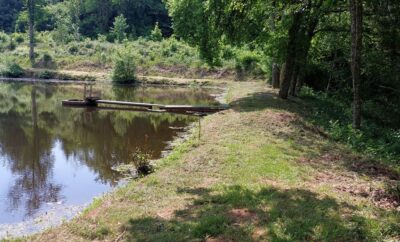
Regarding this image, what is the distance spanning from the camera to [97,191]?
484 inches

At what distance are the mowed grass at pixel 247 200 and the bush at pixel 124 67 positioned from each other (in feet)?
102

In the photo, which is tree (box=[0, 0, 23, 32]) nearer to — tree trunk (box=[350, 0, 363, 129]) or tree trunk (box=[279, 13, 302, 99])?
tree trunk (box=[279, 13, 302, 99])

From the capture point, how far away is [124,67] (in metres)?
45.0

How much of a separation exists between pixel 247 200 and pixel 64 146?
Result: 11.2 m

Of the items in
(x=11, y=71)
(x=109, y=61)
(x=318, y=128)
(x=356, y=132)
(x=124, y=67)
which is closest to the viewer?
(x=356, y=132)

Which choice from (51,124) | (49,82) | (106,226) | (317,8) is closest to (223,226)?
(106,226)

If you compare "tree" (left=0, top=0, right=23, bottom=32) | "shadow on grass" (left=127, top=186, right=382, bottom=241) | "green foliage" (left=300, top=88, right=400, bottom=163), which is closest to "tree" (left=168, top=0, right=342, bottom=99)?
"green foliage" (left=300, top=88, right=400, bottom=163)

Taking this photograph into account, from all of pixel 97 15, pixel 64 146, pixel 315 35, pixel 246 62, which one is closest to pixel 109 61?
pixel 246 62

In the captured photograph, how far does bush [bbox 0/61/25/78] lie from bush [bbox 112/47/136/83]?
12585 mm

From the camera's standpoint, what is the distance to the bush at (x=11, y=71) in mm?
49844

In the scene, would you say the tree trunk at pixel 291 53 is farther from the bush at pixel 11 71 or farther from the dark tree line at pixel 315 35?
the bush at pixel 11 71

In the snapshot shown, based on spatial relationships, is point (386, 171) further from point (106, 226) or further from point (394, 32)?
point (394, 32)

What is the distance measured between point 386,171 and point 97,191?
8.00 metres

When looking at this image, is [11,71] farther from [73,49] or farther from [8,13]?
[8,13]
